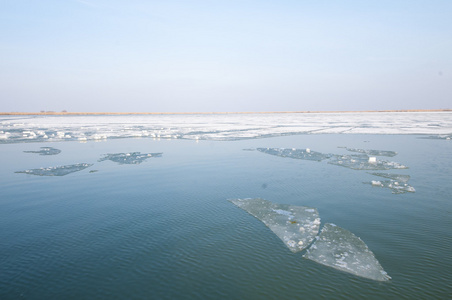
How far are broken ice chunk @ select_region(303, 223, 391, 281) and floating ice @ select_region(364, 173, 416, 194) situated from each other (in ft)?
11.7

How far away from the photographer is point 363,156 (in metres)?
12.8

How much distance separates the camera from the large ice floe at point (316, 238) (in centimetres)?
408

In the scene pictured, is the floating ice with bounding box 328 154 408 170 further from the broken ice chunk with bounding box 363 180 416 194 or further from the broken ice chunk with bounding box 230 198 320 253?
the broken ice chunk with bounding box 230 198 320 253

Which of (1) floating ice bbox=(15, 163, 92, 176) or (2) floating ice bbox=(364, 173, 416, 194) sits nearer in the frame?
(2) floating ice bbox=(364, 173, 416, 194)

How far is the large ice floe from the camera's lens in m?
4.08

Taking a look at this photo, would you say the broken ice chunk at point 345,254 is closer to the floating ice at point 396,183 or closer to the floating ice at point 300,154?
the floating ice at point 396,183

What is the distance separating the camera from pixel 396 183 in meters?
8.24

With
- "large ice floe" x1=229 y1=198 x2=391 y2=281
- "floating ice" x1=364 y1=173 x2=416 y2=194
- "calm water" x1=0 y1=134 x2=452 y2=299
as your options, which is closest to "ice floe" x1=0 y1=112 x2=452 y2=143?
"calm water" x1=0 y1=134 x2=452 y2=299

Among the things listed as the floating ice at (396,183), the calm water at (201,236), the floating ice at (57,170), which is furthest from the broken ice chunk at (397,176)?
the floating ice at (57,170)

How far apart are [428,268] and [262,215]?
2.99 metres

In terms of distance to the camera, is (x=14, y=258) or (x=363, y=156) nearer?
(x=14, y=258)

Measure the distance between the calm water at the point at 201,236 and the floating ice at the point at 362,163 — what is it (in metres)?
0.91

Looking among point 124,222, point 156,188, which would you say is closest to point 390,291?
point 124,222

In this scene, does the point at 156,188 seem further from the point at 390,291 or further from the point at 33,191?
the point at 390,291
